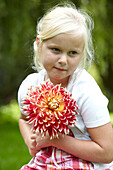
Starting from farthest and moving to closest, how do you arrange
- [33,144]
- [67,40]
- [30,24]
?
[30,24] → [33,144] → [67,40]

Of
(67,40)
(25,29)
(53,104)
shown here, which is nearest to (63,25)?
(67,40)

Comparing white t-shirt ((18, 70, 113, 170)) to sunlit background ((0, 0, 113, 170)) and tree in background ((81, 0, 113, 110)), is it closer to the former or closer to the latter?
sunlit background ((0, 0, 113, 170))

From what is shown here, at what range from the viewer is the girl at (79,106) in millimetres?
2221

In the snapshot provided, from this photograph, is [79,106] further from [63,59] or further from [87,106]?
[63,59]

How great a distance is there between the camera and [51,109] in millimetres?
2059

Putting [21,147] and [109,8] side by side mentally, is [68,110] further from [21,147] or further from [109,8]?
[109,8]

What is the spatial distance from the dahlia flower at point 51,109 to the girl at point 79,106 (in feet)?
0.60

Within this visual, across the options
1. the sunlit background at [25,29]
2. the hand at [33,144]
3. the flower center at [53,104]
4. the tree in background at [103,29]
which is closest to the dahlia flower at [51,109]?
the flower center at [53,104]

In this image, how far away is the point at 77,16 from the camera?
2.39 meters

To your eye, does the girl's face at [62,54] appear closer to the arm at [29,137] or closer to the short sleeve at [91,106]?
the short sleeve at [91,106]

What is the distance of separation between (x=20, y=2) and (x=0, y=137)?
328 centimetres

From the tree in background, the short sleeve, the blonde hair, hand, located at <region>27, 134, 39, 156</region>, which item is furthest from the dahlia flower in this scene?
the tree in background

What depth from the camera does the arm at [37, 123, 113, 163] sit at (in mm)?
2213

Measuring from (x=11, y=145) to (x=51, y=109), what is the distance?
5040 millimetres
